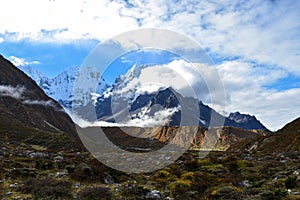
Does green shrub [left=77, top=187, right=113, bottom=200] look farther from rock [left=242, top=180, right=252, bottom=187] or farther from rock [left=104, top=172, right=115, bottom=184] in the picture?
rock [left=242, top=180, right=252, bottom=187]

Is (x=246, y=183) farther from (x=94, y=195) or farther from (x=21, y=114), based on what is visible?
(x=21, y=114)

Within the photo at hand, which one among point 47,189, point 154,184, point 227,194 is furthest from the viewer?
point 154,184

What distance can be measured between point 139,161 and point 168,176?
10.7 meters

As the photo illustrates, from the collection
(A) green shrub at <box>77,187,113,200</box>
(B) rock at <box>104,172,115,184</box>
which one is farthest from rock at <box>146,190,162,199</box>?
(B) rock at <box>104,172,115,184</box>

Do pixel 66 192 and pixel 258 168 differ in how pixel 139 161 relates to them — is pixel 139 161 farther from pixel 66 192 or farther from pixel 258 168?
pixel 66 192

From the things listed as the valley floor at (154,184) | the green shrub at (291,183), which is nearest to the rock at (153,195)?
the valley floor at (154,184)

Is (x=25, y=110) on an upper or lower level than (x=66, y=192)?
upper

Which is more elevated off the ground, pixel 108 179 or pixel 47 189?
pixel 47 189

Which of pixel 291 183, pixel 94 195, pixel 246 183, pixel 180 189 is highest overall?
pixel 291 183

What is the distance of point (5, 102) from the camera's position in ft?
544

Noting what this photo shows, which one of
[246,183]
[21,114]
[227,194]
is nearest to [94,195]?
[227,194]

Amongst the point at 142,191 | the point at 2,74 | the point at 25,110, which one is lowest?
the point at 142,191

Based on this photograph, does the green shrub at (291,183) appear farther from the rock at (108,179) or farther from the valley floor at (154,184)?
the rock at (108,179)

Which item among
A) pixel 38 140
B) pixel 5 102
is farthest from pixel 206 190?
pixel 5 102
